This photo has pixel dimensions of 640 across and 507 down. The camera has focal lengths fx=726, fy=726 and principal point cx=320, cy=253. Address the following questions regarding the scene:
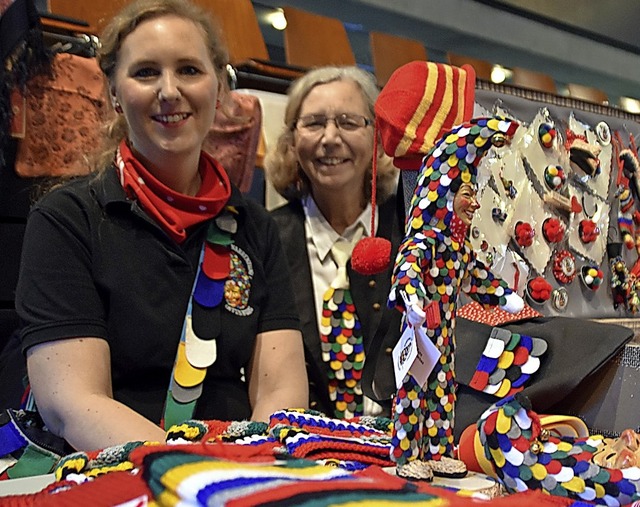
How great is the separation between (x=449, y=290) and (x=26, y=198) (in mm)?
1017

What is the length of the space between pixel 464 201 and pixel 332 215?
28.3 inches

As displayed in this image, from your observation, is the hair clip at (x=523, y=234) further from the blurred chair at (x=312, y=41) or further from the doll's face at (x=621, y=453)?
the blurred chair at (x=312, y=41)

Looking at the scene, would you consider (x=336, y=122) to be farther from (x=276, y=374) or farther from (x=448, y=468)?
(x=448, y=468)

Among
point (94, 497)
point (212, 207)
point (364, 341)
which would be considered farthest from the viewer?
point (364, 341)

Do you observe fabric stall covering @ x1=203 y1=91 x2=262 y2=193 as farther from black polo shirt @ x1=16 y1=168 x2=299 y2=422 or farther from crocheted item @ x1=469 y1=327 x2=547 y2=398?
crocheted item @ x1=469 y1=327 x2=547 y2=398

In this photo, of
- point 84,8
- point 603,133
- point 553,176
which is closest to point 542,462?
point 553,176

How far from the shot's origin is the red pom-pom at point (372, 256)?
2.89 feet

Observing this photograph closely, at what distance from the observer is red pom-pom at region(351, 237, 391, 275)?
34.7 inches

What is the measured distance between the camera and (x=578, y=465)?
516 millimetres

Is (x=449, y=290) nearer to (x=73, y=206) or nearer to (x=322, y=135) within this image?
(x=73, y=206)

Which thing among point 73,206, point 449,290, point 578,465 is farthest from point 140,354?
point 578,465

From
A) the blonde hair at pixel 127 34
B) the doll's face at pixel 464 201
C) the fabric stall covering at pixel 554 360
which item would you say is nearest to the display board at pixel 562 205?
the fabric stall covering at pixel 554 360

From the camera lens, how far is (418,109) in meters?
0.81

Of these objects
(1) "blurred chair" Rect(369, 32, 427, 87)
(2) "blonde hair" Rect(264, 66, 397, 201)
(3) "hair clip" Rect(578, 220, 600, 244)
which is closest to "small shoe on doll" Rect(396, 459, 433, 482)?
(3) "hair clip" Rect(578, 220, 600, 244)
